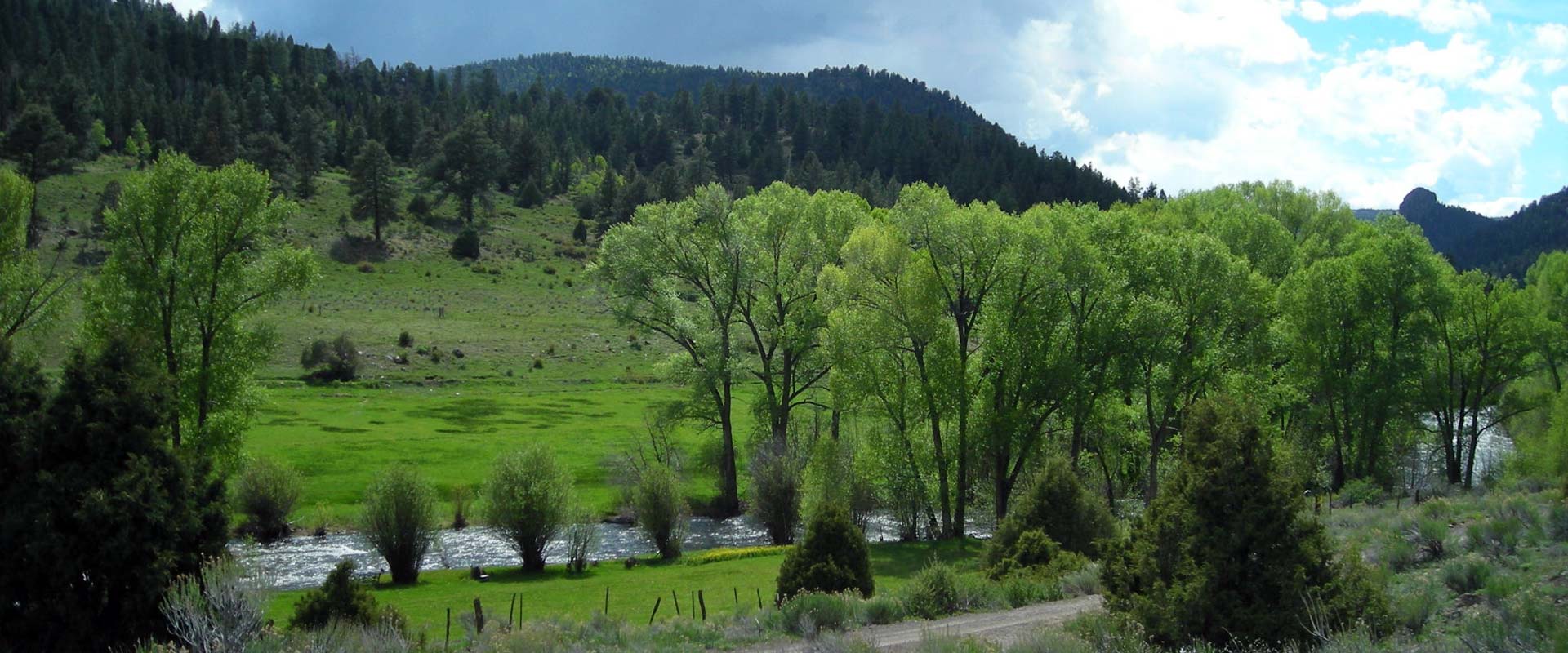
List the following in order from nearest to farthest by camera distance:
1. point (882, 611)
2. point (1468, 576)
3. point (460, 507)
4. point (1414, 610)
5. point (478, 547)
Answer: point (1414, 610), point (1468, 576), point (882, 611), point (478, 547), point (460, 507)

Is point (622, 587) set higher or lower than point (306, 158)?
lower

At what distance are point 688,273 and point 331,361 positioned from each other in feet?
114

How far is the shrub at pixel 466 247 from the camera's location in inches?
4080

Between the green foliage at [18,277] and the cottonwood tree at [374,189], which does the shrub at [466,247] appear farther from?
the green foliage at [18,277]

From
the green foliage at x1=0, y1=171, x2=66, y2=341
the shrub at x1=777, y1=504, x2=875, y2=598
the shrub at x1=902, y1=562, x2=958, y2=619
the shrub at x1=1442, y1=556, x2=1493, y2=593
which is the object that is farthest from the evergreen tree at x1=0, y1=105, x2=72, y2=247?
the shrub at x1=1442, y1=556, x2=1493, y2=593

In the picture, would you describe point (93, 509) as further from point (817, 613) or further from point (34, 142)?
point (34, 142)

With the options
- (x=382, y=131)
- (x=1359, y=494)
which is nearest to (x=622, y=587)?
(x=1359, y=494)

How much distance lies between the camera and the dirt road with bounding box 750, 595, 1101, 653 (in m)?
16.9

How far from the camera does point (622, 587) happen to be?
3072cm

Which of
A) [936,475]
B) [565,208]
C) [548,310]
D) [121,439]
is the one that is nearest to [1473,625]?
[121,439]

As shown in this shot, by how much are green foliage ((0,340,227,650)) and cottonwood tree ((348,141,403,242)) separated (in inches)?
3569

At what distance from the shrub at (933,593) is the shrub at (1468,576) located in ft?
31.2

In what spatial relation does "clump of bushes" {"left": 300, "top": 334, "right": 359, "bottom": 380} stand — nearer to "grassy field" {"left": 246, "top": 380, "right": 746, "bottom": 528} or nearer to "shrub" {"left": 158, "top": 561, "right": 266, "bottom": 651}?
"grassy field" {"left": 246, "top": 380, "right": 746, "bottom": 528}

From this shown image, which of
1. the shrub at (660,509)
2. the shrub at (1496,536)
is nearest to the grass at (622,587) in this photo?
the shrub at (660,509)
